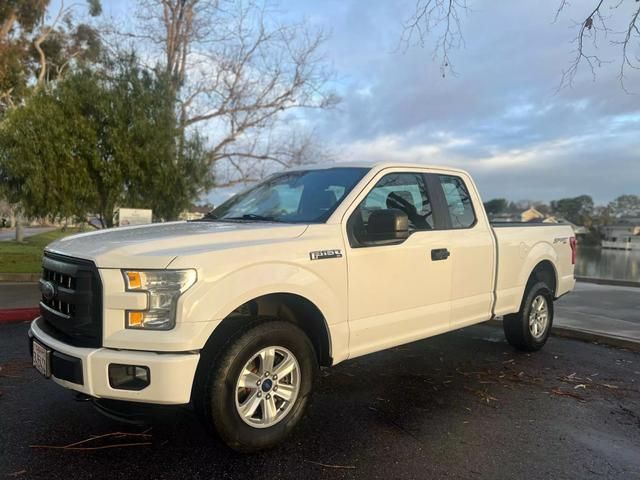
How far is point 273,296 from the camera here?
3.41m

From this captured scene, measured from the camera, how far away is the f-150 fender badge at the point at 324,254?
11.4ft

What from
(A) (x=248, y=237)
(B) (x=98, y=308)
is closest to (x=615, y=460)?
(A) (x=248, y=237)

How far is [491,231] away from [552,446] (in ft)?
7.50

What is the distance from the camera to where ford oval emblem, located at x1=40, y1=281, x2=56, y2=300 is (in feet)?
10.8

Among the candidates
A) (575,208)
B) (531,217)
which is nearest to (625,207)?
(575,208)

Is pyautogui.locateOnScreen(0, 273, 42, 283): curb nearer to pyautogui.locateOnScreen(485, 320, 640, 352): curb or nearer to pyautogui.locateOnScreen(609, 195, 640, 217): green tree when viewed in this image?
pyautogui.locateOnScreen(485, 320, 640, 352): curb

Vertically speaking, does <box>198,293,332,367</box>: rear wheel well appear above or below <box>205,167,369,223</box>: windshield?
below

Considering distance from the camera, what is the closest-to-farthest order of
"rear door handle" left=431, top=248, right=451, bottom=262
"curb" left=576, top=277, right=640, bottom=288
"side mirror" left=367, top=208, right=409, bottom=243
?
"side mirror" left=367, top=208, right=409, bottom=243, "rear door handle" left=431, top=248, right=451, bottom=262, "curb" left=576, top=277, right=640, bottom=288

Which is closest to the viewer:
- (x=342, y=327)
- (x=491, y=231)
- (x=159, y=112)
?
(x=342, y=327)

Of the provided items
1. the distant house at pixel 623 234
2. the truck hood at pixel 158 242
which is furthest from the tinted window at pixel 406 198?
the distant house at pixel 623 234

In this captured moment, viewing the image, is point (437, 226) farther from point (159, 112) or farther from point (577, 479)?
point (159, 112)

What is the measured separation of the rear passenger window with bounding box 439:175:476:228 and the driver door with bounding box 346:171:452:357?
290 millimetres

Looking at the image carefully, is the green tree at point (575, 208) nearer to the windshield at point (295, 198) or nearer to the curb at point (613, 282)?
the curb at point (613, 282)

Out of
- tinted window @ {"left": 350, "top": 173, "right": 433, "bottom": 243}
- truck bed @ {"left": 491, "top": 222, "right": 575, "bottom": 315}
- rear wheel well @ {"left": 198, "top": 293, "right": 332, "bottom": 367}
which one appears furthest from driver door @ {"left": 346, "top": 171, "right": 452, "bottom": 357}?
truck bed @ {"left": 491, "top": 222, "right": 575, "bottom": 315}
